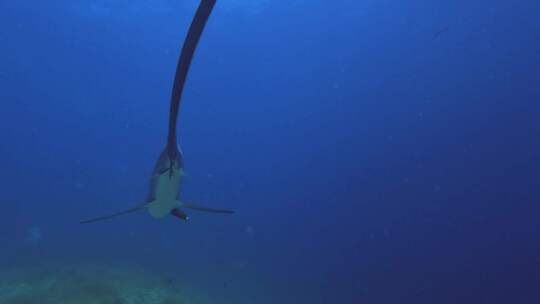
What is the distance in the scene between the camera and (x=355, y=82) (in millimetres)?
35125

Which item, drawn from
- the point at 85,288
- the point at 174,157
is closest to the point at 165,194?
the point at 174,157

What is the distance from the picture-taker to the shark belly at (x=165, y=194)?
2.37 metres

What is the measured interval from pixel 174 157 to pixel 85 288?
12.8 m

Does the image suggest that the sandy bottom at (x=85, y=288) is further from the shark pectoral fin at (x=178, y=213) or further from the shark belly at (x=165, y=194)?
the shark belly at (x=165, y=194)

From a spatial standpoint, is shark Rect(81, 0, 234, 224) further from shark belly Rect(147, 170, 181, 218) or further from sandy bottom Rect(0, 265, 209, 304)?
sandy bottom Rect(0, 265, 209, 304)

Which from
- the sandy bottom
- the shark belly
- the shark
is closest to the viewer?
the shark

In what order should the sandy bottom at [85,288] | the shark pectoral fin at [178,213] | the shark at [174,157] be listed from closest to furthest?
the shark at [174,157] → the shark pectoral fin at [178,213] → the sandy bottom at [85,288]

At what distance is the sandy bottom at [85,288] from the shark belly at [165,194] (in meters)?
10.4

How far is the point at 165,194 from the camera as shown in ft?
8.52

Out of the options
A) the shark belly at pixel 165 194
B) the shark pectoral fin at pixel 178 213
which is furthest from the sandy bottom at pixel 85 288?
the shark belly at pixel 165 194

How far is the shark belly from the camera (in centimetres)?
237

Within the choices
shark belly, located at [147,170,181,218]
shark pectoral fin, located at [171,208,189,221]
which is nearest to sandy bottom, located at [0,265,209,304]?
shark pectoral fin, located at [171,208,189,221]

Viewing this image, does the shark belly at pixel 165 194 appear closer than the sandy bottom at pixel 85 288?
Yes

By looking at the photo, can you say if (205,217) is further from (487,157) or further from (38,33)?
(487,157)
